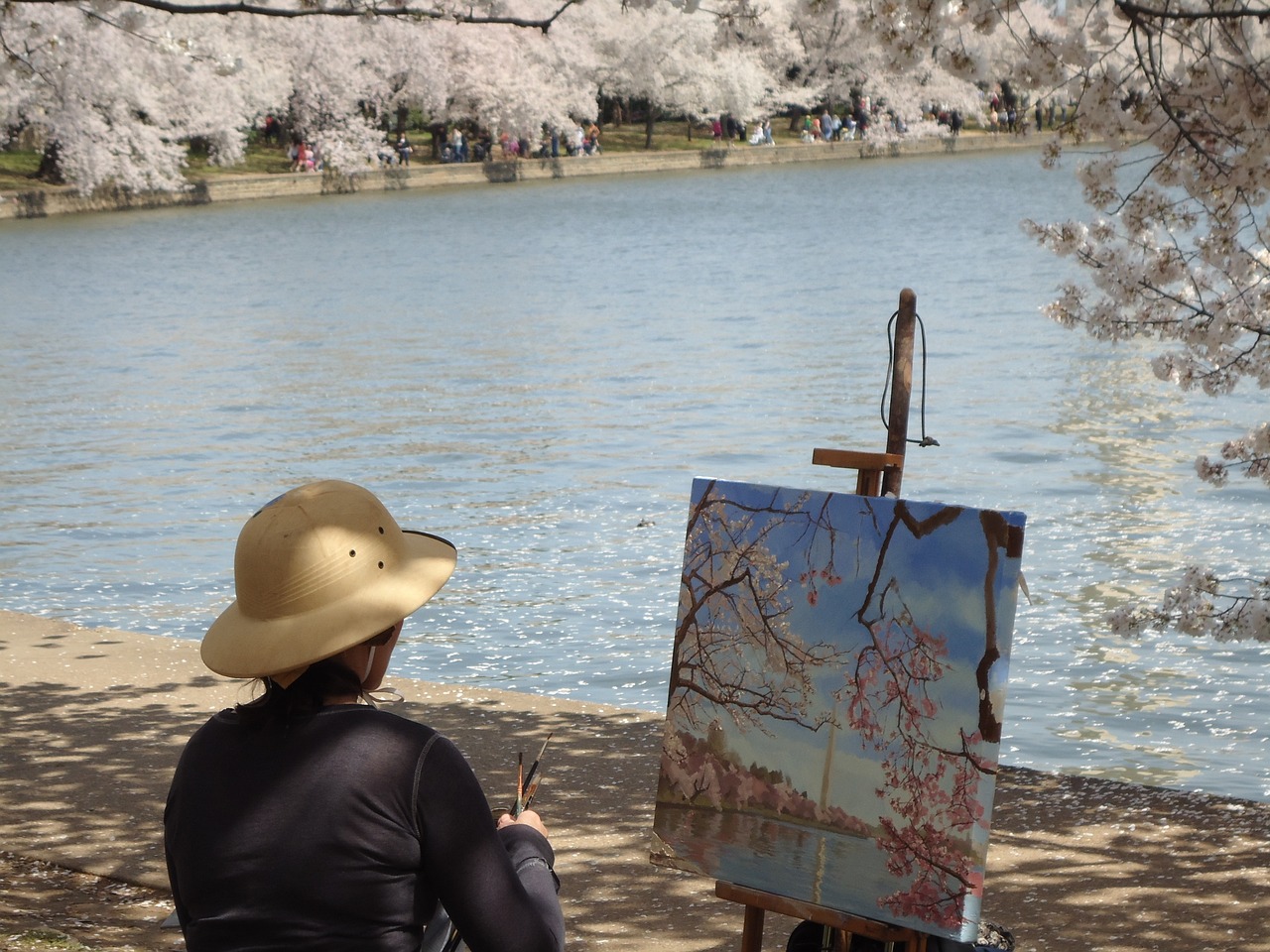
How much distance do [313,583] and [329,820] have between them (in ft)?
1.19

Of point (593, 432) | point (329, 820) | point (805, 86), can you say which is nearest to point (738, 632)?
point (329, 820)

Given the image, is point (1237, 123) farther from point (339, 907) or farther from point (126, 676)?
point (126, 676)

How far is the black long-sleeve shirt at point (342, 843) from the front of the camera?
2137 millimetres

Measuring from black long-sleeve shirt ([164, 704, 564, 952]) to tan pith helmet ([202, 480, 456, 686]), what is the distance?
0.12 metres

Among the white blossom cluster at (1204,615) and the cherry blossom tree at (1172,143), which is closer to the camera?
the cherry blossom tree at (1172,143)

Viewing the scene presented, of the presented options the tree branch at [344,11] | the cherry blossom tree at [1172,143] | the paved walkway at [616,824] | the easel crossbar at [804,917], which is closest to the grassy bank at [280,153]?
the tree branch at [344,11]

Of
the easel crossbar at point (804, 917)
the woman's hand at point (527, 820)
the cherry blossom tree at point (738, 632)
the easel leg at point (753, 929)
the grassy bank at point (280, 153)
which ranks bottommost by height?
the easel leg at point (753, 929)

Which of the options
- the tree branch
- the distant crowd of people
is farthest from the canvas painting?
the distant crowd of people

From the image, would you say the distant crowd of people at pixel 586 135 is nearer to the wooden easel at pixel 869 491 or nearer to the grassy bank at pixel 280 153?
the grassy bank at pixel 280 153

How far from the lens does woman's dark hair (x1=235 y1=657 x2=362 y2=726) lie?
7.34 ft

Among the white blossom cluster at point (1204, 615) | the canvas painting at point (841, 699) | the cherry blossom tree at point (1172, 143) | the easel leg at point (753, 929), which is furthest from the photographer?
the white blossom cluster at point (1204, 615)

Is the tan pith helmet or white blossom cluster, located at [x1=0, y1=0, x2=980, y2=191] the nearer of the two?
the tan pith helmet

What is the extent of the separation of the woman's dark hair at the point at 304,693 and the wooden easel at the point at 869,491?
→ 1216 millimetres

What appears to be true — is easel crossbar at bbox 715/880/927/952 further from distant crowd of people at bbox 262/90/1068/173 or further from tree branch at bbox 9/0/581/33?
distant crowd of people at bbox 262/90/1068/173
